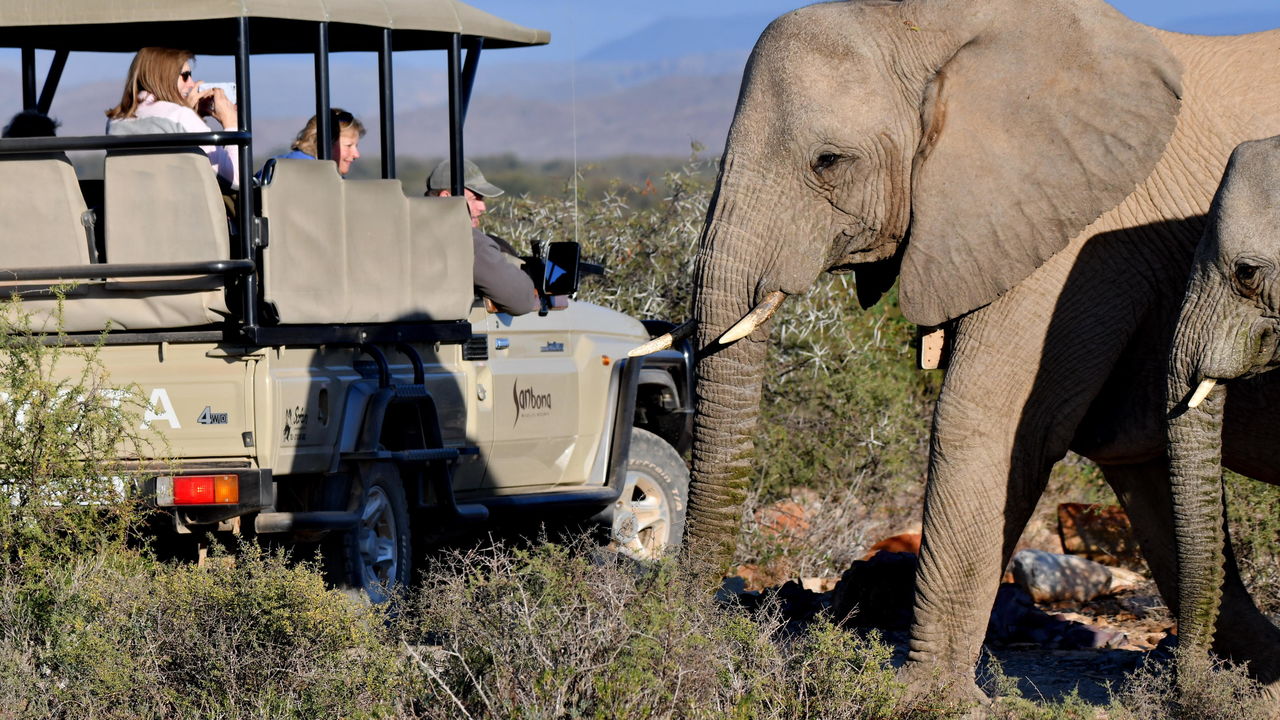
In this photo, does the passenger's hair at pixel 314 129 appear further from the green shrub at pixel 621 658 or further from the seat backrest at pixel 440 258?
the green shrub at pixel 621 658

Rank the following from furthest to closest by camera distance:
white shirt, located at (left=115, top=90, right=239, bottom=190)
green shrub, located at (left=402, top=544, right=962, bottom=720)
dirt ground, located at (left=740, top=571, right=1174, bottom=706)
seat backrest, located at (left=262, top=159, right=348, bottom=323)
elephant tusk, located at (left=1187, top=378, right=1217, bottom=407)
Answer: white shirt, located at (left=115, top=90, right=239, bottom=190) < dirt ground, located at (left=740, top=571, right=1174, bottom=706) < seat backrest, located at (left=262, top=159, right=348, bottom=323) < elephant tusk, located at (left=1187, top=378, right=1217, bottom=407) < green shrub, located at (left=402, top=544, right=962, bottom=720)

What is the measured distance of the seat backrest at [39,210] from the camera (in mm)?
6711

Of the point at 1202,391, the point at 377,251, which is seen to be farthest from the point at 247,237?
the point at 1202,391

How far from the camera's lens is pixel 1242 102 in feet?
20.5

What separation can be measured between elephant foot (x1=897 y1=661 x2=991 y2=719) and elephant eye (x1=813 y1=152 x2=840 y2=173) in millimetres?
1707

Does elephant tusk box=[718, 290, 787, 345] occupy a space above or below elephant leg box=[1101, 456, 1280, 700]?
above

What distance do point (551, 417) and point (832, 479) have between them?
291 centimetres

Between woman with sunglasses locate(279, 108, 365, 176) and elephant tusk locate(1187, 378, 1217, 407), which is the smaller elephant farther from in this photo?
woman with sunglasses locate(279, 108, 365, 176)

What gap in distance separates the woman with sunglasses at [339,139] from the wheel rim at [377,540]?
5.15 feet

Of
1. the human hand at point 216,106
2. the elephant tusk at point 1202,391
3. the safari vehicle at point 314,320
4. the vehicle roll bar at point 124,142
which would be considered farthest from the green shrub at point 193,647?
the human hand at point 216,106

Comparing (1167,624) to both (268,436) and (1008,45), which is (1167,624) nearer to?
(1008,45)

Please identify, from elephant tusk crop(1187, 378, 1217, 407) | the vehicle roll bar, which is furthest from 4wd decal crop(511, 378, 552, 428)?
elephant tusk crop(1187, 378, 1217, 407)

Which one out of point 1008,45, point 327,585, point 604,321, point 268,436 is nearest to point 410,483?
point 327,585

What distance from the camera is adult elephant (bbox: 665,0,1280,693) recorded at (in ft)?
20.1
